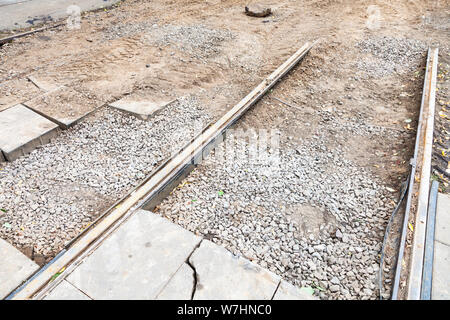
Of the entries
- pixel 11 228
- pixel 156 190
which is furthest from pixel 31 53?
pixel 156 190

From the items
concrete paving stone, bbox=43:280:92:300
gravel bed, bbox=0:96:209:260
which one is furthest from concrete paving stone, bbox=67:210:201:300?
gravel bed, bbox=0:96:209:260

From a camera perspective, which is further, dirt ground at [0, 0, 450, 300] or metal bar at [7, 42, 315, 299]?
dirt ground at [0, 0, 450, 300]

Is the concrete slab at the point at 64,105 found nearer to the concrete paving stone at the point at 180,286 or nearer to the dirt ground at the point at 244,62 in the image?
the dirt ground at the point at 244,62

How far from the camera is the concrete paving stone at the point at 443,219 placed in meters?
3.34

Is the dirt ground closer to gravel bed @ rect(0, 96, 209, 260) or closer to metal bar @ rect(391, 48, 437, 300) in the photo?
metal bar @ rect(391, 48, 437, 300)

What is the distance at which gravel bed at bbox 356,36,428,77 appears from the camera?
6934 mm

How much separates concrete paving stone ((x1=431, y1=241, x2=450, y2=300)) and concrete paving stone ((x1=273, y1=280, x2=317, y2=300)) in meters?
1.16

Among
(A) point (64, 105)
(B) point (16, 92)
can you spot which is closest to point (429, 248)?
(A) point (64, 105)

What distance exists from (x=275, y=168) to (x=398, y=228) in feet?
5.36

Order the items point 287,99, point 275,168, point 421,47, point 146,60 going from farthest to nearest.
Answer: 1. point 421,47
2. point 146,60
3. point 287,99
4. point 275,168

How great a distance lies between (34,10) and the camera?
32.4 feet

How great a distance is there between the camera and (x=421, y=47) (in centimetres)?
773

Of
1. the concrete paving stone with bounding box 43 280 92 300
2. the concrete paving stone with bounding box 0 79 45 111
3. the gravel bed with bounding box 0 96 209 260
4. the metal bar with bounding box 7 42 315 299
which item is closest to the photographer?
the concrete paving stone with bounding box 43 280 92 300
